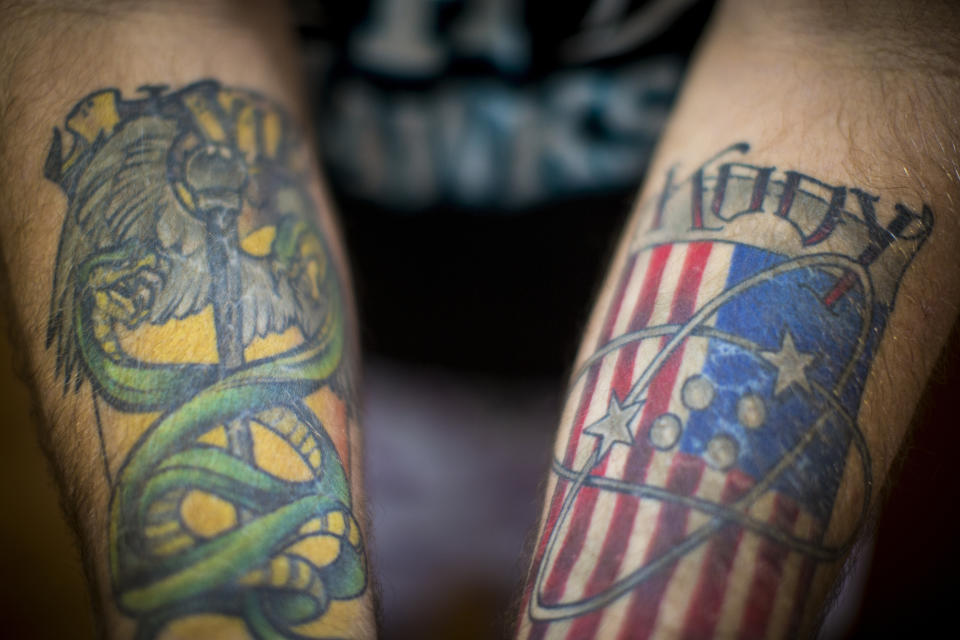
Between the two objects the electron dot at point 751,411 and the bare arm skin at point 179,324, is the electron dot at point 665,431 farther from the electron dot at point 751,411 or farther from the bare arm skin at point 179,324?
the bare arm skin at point 179,324

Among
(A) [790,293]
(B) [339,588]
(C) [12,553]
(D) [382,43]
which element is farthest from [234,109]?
(C) [12,553]

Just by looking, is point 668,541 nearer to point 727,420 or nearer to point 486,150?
point 727,420

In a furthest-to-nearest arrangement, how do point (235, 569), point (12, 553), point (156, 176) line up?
point (12, 553)
point (156, 176)
point (235, 569)

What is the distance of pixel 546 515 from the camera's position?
67 centimetres

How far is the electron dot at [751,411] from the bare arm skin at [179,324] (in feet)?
1.34

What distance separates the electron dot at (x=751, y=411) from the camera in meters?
0.61

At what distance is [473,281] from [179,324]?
746 millimetres

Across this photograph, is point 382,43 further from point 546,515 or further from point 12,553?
point 12,553

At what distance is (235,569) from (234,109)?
0.57m

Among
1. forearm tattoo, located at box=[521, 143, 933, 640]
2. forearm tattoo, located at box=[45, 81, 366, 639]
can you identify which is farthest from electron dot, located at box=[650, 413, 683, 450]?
forearm tattoo, located at box=[45, 81, 366, 639]

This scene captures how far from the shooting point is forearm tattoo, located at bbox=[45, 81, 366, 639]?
23.2 inches

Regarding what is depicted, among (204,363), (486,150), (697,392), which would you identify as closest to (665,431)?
(697,392)

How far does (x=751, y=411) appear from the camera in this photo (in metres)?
0.61

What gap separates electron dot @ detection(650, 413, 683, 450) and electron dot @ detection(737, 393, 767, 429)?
0.20 ft
